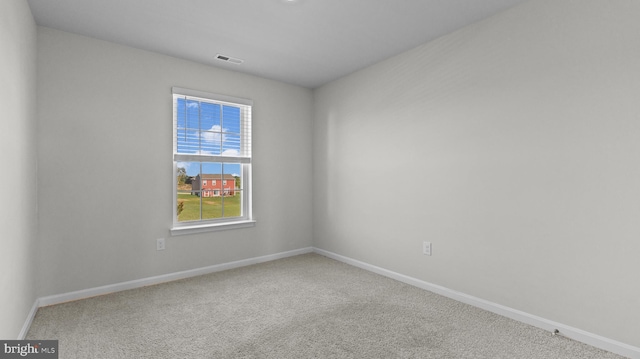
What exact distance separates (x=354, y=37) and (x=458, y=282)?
2450mm

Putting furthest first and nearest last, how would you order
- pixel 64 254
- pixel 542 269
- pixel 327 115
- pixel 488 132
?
pixel 327 115, pixel 64 254, pixel 488 132, pixel 542 269

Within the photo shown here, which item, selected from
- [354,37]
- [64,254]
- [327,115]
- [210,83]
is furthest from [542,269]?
[64,254]

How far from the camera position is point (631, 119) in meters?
1.84

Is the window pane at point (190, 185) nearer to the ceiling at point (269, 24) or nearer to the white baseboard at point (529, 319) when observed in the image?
the ceiling at point (269, 24)

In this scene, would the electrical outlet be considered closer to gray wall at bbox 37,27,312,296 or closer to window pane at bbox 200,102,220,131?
gray wall at bbox 37,27,312,296

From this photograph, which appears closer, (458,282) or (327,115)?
(458,282)

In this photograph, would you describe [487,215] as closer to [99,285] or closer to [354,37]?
[354,37]

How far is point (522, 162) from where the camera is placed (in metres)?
2.31

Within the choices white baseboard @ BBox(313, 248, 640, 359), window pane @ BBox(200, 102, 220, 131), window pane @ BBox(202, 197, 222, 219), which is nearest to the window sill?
window pane @ BBox(202, 197, 222, 219)

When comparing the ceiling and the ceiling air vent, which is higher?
the ceiling air vent

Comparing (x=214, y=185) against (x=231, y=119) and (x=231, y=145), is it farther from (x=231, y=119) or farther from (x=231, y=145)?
(x=231, y=119)

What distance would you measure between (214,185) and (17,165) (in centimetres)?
185

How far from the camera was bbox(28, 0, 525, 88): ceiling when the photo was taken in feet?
7.55

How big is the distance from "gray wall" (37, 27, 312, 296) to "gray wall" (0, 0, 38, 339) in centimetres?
16
